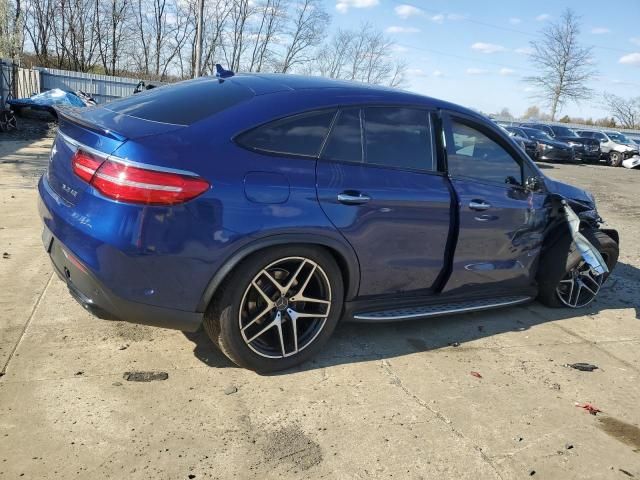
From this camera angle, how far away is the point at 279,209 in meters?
3.12

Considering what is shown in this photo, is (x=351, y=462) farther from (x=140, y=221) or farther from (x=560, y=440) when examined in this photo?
(x=140, y=221)

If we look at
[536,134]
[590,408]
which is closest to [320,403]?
[590,408]

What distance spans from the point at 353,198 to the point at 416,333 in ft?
4.67

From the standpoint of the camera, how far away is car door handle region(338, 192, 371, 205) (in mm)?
3395

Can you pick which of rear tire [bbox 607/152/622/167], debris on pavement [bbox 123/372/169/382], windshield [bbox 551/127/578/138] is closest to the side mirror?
debris on pavement [bbox 123/372/169/382]

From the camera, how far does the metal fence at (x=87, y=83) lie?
82.9ft

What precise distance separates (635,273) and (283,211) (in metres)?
5.50

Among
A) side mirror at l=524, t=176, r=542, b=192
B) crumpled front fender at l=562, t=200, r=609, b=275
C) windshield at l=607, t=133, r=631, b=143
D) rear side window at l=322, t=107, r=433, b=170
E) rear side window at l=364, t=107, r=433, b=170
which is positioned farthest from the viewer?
windshield at l=607, t=133, r=631, b=143

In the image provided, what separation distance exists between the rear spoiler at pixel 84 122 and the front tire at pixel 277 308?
3.23ft

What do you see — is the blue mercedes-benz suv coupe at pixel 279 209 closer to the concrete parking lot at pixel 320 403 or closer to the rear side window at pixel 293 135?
the rear side window at pixel 293 135

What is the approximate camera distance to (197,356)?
3.58 meters

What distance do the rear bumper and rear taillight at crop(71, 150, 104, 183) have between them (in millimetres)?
419

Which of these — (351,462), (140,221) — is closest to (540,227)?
(351,462)

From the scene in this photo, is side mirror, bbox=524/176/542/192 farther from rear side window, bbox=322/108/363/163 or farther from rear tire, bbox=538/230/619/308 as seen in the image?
rear side window, bbox=322/108/363/163
